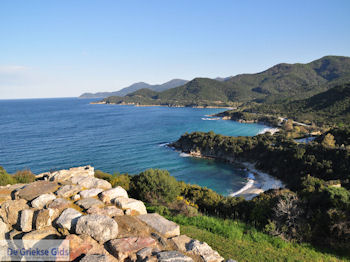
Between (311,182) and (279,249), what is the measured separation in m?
25.9

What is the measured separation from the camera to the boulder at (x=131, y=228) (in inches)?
217

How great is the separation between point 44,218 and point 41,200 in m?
1.27

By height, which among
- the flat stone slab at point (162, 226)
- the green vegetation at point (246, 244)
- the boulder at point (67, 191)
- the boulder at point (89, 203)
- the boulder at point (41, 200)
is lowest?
the green vegetation at point (246, 244)

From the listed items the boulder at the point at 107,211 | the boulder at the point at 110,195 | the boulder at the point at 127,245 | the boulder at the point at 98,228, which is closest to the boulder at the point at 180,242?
the boulder at the point at 127,245

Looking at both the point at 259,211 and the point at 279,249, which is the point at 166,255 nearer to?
the point at 279,249

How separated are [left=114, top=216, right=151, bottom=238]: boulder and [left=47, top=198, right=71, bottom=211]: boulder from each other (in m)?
1.76

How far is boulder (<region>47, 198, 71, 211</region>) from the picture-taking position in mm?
6357

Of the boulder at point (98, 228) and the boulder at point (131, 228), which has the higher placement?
the boulder at point (98, 228)

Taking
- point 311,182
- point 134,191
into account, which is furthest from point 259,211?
point 311,182

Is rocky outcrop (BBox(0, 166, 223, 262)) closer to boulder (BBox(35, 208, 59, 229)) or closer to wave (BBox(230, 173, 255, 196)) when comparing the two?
boulder (BBox(35, 208, 59, 229))

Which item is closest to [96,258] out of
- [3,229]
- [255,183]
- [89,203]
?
[89,203]

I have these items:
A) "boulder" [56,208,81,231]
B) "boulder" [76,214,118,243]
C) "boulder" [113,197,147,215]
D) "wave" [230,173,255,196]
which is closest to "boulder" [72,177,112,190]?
"boulder" [113,197,147,215]

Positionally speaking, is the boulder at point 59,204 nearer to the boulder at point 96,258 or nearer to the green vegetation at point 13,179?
the boulder at point 96,258

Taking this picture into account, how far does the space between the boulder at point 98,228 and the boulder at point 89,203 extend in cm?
137
